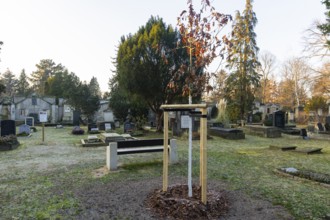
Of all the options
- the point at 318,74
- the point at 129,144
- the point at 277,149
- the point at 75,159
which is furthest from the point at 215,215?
the point at 318,74

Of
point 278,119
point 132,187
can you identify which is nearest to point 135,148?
point 132,187

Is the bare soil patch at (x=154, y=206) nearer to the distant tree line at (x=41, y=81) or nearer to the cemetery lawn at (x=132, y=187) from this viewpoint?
the cemetery lawn at (x=132, y=187)

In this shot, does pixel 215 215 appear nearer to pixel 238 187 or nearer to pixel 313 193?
pixel 238 187

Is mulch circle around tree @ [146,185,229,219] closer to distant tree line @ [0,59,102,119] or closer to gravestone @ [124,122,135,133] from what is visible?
gravestone @ [124,122,135,133]

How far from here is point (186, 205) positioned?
402cm

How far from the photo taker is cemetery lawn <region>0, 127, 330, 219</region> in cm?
412

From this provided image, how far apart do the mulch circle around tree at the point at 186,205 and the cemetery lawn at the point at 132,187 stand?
0.57ft

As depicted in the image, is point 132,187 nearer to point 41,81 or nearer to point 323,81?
point 323,81

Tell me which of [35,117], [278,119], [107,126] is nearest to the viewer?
[278,119]

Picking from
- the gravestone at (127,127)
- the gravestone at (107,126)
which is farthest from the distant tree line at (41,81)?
the gravestone at (127,127)

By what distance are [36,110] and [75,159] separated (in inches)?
1384

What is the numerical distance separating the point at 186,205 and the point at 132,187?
1836 millimetres

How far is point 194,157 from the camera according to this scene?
9.16 meters

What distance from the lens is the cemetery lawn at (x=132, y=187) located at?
412cm
